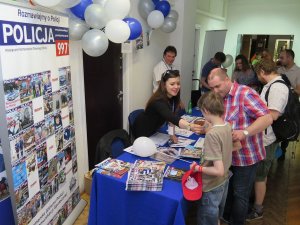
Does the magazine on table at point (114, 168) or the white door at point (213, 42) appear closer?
the magazine on table at point (114, 168)

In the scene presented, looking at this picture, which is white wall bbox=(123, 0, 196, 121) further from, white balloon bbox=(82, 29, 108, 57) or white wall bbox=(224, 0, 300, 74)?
white wall bbox=(224, 0, 300, 74)

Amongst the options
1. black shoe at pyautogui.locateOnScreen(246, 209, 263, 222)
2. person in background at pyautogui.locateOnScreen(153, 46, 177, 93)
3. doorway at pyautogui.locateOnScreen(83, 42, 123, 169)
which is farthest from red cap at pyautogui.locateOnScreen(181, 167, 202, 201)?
person in background at pyautogui.locateOnScreen(153, 46, 177, 93)

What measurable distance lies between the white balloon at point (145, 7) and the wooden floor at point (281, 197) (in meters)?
2.38

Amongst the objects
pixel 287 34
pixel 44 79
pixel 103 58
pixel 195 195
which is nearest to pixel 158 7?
pixel 103 58

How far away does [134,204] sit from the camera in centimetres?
155

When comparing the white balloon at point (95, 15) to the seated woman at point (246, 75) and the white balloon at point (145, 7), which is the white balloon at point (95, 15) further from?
the seated woman at point (246, 75)

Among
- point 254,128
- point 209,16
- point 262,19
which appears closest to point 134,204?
point 254,128

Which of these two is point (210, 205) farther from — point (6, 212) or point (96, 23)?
point (96, 23)

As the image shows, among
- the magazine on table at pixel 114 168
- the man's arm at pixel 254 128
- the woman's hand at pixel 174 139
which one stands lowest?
the magazine on table at pixel 114 168

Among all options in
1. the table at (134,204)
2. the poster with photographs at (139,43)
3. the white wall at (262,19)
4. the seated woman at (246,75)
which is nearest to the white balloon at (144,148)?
the table at (134,204)

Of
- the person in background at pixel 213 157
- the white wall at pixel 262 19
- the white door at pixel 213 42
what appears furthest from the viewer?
the white wall at pixel 262 19

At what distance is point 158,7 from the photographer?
3291 mm

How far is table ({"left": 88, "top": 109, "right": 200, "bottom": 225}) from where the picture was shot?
142 centimetres

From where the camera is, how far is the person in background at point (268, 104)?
1880 mm
